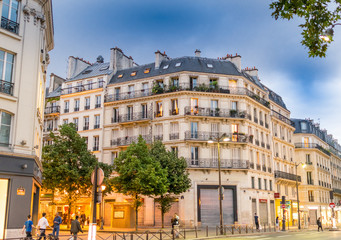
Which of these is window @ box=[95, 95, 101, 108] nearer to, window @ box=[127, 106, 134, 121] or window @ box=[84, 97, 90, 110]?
window @ box=[84, 97, 90, 110]

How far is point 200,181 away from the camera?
38094mm

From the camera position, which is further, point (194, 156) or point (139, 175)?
point (194, 156)

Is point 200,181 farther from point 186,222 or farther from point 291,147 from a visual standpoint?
point 291,147

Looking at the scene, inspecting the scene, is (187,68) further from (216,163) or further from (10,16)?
(10,16)

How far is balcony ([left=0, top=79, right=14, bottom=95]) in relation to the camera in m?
17.0

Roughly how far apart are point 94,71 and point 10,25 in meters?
31.4

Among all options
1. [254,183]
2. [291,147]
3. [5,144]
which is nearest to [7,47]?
[5,144]

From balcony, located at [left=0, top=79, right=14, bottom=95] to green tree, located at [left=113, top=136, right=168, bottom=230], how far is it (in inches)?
558

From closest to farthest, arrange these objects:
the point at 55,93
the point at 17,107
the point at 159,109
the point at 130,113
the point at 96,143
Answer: the point at 17,107 → the point at 159,109 → the point at 130,113 → the point at 96,143 → the point at 55,93

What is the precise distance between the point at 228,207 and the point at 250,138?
26.2 feet

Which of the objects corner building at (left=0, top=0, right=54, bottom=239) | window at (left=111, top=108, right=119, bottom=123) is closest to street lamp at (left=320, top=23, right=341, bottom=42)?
corner building at (left=0, top=0, right=54, bottom=239)

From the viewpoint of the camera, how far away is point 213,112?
40469mm

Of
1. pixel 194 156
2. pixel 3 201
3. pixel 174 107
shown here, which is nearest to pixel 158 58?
pixel 174 107

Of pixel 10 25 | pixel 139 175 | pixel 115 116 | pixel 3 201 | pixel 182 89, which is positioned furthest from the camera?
pixel 115 116
